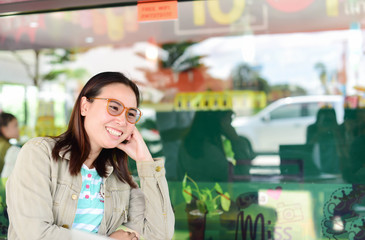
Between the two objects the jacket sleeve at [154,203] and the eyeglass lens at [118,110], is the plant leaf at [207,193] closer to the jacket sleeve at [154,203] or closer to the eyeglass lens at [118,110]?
the jacket sleeve at [154,203]

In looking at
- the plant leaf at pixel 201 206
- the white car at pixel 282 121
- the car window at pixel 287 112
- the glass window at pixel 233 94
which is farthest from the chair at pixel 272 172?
the car window at pixel 287 112

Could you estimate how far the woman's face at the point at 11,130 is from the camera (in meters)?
4.13

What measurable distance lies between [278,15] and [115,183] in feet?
9.50

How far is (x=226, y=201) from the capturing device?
3.62 meters

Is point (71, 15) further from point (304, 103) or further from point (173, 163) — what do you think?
point (304, 103)

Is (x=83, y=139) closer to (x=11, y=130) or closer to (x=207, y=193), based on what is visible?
(x=207, y=193)

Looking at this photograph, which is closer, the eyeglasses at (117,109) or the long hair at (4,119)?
the eyeglasses at (117,109)

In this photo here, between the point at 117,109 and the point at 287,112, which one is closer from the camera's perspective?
the point at 117,109

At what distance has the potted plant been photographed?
3.64 metres

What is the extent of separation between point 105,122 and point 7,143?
8.65 ft

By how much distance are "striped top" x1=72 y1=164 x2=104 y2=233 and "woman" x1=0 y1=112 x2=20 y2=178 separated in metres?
2.31

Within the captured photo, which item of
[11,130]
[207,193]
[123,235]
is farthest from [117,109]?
[11,130]

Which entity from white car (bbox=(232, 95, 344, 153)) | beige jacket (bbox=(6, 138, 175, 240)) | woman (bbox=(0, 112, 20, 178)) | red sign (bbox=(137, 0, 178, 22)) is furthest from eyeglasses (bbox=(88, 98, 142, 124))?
woman (bbox=(0, 112, 20, 178))

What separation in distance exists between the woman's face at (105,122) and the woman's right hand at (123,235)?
0.39m
